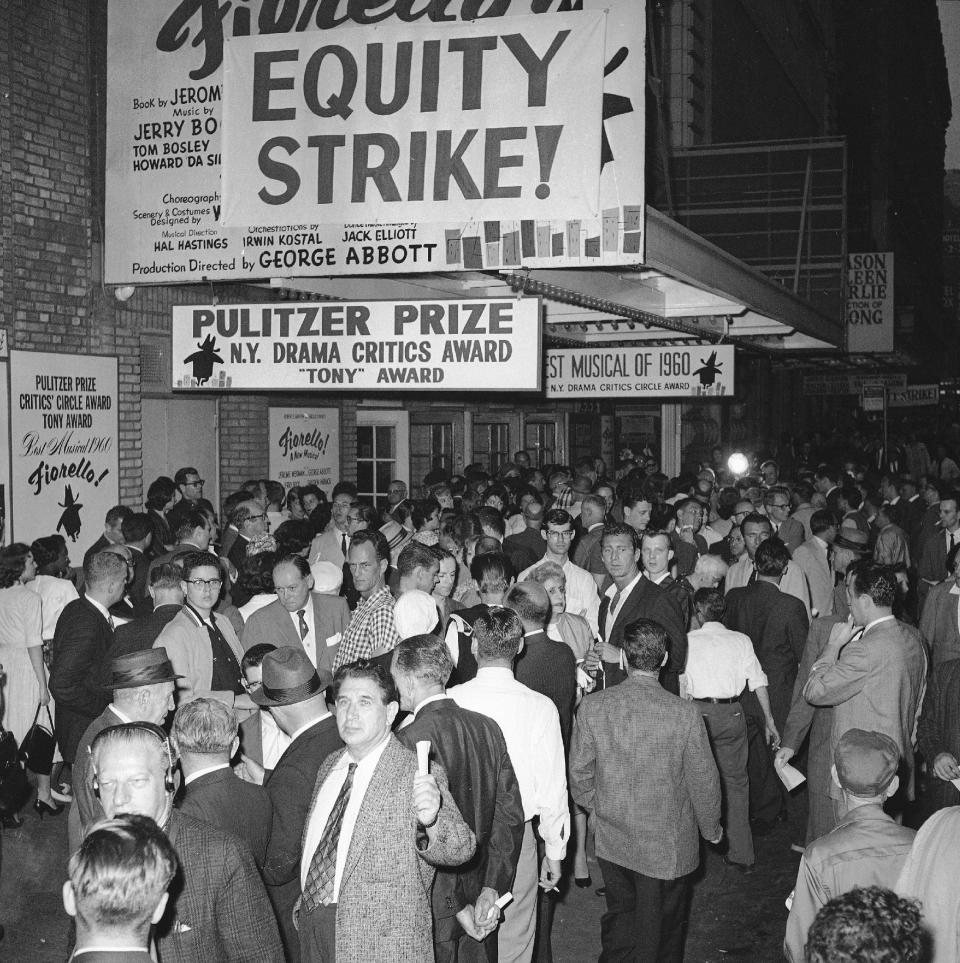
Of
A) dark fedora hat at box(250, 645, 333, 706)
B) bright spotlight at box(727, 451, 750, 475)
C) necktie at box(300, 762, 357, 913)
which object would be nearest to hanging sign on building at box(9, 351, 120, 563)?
dark fedora hat at box(250, 645, 333, 706)

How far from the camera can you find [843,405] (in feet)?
208

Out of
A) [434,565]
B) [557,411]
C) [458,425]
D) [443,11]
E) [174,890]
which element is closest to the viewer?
[174,890]

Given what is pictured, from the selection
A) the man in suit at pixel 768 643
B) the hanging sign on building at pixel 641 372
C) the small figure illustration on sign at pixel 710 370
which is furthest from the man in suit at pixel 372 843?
the small figure illustration on sign at pixel 710 370

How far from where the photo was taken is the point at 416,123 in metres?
9.13

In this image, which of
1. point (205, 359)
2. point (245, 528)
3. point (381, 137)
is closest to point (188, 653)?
point (245, 528)

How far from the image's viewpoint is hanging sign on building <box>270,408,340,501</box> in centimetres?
1500

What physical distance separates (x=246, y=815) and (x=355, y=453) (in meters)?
13.0

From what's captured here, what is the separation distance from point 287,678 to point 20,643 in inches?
147

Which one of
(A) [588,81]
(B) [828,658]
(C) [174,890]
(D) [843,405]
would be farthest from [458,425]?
(D) [843,405]

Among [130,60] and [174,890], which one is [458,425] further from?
[174,890]

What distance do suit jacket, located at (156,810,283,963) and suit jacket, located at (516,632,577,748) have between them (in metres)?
2.98

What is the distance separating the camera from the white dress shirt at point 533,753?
17.7ft

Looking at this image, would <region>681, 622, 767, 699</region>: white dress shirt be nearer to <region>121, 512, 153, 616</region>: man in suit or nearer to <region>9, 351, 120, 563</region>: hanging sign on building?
<region>121, 512, 153, 616</region>: man in suit

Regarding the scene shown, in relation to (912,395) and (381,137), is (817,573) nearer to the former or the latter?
(381,137)
